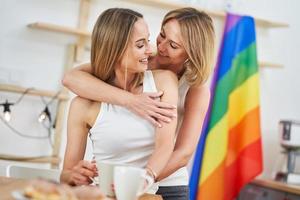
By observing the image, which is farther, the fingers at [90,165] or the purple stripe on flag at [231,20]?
the purple stripe on flag at [231,20]

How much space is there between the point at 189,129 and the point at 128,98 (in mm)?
277

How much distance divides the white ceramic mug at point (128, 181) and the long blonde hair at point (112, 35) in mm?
433

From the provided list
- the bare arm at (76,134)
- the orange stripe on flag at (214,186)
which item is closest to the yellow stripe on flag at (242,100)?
the orange stripe on flag at (214,186)

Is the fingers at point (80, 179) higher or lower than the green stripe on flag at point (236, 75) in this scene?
lower

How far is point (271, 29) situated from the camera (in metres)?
3.80

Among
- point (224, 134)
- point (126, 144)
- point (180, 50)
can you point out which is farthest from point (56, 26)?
point (126, 144)

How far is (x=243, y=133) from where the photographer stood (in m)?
3.47

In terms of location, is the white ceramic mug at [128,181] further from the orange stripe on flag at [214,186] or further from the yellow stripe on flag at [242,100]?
the yellow stripe on flag at [242,100]

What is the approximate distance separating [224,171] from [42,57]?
1314 mm

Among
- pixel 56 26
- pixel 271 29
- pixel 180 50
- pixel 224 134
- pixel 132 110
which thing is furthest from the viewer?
pixel 271 29

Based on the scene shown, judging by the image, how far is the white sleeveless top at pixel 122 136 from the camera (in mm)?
1421

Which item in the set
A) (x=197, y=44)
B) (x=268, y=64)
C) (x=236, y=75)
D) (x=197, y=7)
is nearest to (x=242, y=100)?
(x=236, y=75)

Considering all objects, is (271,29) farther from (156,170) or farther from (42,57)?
(156,170)

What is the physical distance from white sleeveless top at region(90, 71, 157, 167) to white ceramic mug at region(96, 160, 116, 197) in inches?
10.7
